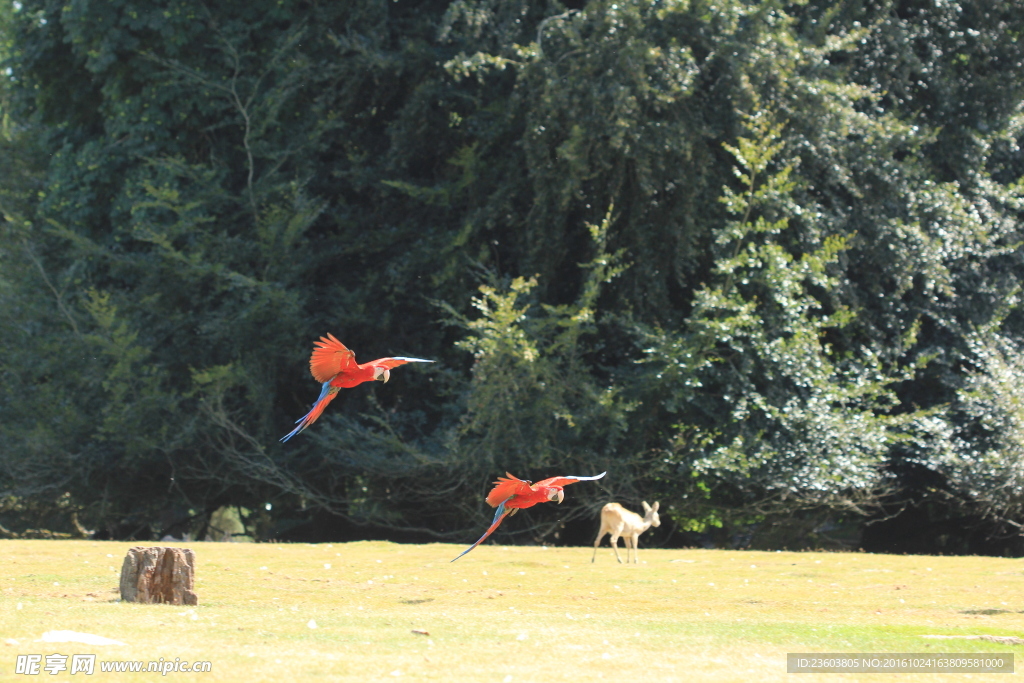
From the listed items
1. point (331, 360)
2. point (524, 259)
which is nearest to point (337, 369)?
point (331, 360)

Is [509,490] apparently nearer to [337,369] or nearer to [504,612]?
[337,369]

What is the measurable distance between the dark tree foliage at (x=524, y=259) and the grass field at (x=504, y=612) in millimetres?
2308

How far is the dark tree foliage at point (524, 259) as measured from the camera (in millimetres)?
14789

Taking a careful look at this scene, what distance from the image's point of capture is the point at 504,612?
8.60 meters

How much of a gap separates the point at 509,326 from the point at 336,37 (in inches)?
206

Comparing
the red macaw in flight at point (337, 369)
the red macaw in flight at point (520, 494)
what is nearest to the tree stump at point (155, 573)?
the red macaw in flight at point (337, 369)

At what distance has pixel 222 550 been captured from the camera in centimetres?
1290

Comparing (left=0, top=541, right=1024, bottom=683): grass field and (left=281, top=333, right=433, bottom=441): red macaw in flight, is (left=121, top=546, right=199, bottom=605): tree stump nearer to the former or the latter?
(left=0, top=541, right=1024, bottom=683): grass field

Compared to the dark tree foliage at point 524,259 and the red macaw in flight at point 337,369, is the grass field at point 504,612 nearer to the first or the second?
the red macaw in flight at point 337,369

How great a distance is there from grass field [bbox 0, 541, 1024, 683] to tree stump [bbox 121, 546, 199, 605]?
0.60 ft

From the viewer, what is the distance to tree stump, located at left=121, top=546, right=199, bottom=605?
26.9 feet

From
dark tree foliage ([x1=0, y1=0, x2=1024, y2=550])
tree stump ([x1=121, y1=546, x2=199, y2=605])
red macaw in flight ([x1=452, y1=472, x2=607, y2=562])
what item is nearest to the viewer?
red macaw in flight ([x1=452, y1=472, x2=607, y2=562])

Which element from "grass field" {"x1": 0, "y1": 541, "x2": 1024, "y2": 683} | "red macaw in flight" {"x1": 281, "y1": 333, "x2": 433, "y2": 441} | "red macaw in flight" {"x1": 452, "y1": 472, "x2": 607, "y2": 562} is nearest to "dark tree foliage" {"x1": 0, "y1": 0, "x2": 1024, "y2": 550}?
"grass field" {"x1": 0, "y1": 541, "x2": 1024, "y2": 683}

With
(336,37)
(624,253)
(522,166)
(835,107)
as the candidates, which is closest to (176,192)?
(336,37)
